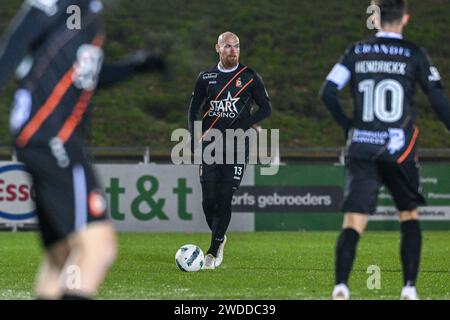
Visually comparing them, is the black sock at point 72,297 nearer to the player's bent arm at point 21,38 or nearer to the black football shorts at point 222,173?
the player's bent arm at point 21,38

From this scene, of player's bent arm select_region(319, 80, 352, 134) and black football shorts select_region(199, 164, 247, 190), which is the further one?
black football shorts select_region(199, 164, 247, 190)

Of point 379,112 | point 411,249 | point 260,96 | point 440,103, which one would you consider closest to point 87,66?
point 379,112

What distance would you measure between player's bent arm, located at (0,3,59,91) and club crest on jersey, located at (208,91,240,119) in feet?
22.7

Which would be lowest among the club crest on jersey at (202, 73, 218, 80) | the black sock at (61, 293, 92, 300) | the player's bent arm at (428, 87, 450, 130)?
the black sock at (61, 293, 92, 300)

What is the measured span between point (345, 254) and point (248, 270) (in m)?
4.36

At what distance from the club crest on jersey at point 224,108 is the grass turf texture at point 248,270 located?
5.56 ft

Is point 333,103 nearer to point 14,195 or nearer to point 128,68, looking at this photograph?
point 128,68

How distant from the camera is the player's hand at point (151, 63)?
20.1 ft

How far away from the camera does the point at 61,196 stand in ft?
18.4

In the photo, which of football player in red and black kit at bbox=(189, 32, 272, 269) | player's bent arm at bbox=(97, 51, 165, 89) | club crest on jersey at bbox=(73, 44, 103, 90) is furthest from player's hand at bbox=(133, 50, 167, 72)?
football player in red and black kit at bbox=(189, 32, 272, 269)

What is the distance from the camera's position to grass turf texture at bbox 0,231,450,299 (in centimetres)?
955

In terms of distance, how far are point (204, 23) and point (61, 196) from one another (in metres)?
34.5

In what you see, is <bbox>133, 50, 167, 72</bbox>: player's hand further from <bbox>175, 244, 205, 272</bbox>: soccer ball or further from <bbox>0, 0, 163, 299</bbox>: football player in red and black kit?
<bbox>175, 244, 205, 272</bbox>: soccer ball

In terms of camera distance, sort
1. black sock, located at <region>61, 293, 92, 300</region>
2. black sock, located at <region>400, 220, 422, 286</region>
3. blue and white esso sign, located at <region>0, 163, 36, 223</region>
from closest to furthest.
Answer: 1. black sock, located at <region>61, 293, 92, 300</region>
2. black sock, located at <region>400, 220, 422, 286</region>
3. blue and white esso sign, located at <region>0, 163, 36, 223</region>
